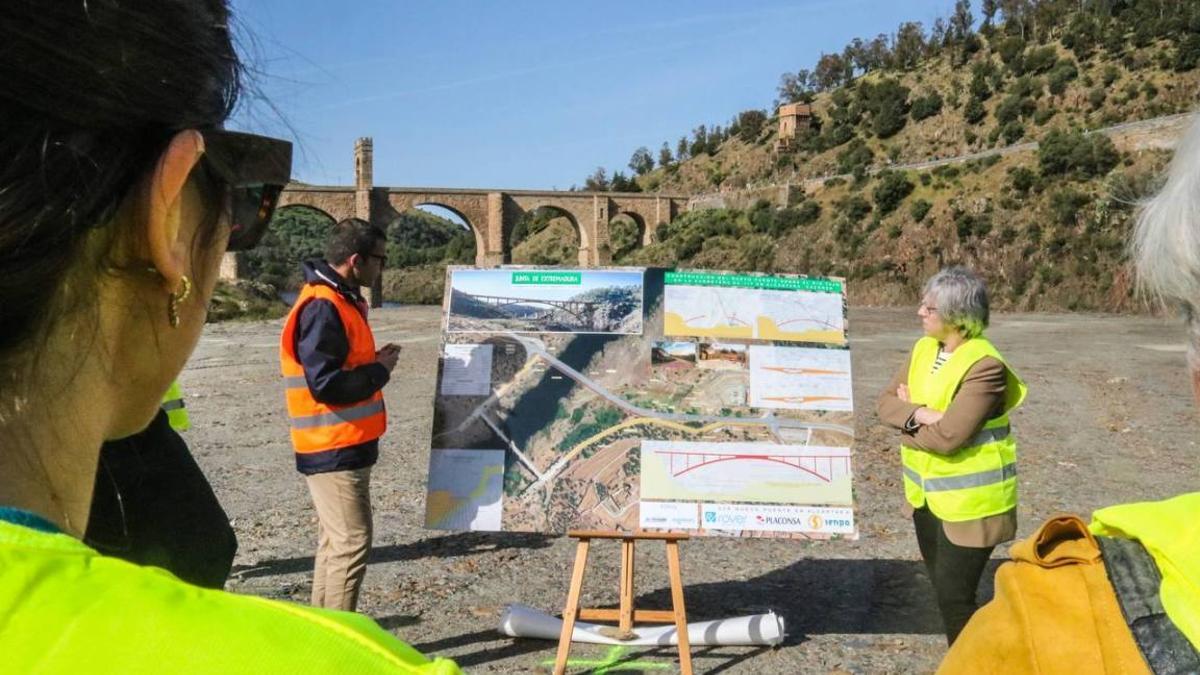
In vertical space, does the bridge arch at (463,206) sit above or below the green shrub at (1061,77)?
below

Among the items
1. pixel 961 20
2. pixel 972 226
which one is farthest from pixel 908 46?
pixel 972 226

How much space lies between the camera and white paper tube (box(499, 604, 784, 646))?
496cm

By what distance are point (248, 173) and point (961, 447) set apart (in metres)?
3.73

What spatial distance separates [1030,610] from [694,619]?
14.7 ft

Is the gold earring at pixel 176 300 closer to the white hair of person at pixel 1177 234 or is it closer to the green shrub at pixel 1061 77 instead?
the white hair of person at pixel 1177 234

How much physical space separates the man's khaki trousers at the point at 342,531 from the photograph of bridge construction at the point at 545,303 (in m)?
0.89

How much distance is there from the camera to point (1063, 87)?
2368 inches

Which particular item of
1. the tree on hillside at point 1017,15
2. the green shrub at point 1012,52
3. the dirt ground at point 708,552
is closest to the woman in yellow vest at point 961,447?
the dirt ground at point 708,552

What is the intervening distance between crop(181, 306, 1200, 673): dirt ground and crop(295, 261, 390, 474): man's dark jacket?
1.24 m

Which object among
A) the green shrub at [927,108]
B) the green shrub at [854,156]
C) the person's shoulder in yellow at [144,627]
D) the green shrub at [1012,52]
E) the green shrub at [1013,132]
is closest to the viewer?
the person's shoulder in yellow at [144,627]

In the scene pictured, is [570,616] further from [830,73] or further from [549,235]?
[830,73]

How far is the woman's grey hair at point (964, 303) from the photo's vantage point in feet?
14.0

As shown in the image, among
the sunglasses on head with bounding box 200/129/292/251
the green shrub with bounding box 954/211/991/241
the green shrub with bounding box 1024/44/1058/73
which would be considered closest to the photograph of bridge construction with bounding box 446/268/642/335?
the sunglasses on head with bounding box 200/129/292/251

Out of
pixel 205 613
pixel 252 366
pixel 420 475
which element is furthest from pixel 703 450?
pixel 252 366
